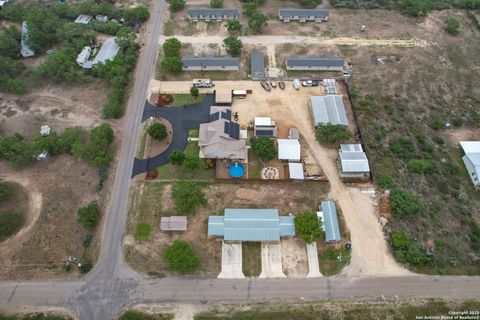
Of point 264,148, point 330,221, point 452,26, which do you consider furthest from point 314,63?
point 452,26

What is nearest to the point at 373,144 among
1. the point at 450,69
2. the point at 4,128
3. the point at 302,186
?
the point at 302,186

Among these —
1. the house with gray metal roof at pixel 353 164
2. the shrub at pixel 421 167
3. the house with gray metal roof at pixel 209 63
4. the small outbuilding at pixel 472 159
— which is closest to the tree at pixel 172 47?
the house with gray metal roof at pixel 209 63

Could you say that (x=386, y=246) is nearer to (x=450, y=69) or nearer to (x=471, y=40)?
(x=450, y=69)

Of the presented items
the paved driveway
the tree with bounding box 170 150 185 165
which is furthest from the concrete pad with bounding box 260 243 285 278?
the paved driveway

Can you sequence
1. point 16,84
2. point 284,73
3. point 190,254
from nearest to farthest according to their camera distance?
point 190,254 → point 16,84 → point 284,73

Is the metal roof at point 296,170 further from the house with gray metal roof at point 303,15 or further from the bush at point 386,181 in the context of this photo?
the house with gray metal roof at point 303,15

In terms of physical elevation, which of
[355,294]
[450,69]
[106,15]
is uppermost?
[106,15]
